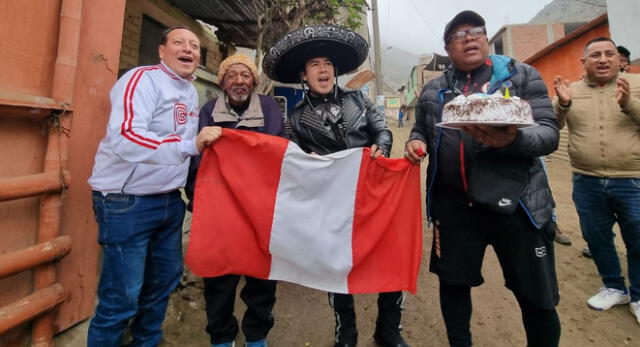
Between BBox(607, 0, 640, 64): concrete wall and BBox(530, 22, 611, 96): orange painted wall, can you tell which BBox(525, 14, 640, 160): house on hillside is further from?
BBox(607, 0, 640, 64): concrete wall

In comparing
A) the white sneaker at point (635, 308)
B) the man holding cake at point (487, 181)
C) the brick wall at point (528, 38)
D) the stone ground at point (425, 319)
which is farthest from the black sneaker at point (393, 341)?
the brick wall at point (528, 38)

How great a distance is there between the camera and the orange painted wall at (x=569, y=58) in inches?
394

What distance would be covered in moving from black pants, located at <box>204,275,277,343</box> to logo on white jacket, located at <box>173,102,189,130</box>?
3.95ft

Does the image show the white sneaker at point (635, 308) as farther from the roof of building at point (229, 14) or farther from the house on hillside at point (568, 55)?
the house on hillside at point (568, 55)

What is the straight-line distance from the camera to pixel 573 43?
11070 mm

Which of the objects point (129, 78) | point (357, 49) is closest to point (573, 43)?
point (357, 49)

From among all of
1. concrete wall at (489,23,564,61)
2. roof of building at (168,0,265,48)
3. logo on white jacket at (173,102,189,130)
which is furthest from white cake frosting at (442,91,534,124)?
concrete wall at (489,23,564,61)

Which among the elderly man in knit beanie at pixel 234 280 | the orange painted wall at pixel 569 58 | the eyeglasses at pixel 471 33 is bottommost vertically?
the elderly man in knit beanie at pixel 234 280

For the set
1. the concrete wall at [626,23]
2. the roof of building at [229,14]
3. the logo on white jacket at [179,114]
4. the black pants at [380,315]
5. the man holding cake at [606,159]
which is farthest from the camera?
the concrete wall at [626,23]

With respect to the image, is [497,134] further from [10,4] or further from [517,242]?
[10,4]

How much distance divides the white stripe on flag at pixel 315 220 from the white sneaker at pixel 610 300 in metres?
2.83

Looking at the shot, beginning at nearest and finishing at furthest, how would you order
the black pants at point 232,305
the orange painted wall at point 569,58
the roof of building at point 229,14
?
the black pants at point 232,305
the roof of building at point 229,14
the orange painted wall at point 569,58

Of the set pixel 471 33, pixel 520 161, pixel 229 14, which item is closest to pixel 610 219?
pixel 520 161

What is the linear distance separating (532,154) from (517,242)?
52 cm
